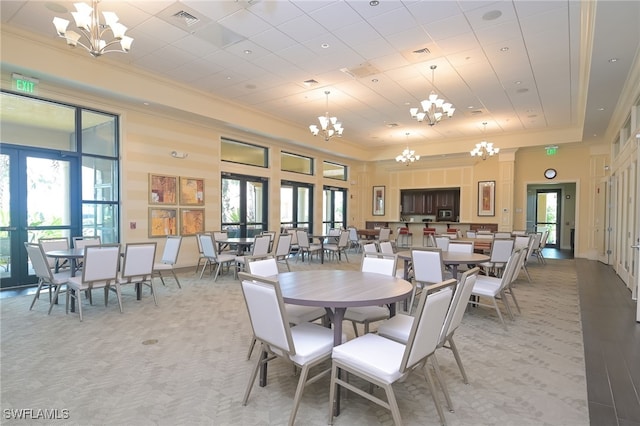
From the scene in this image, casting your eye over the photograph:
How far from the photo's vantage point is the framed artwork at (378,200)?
14.6m

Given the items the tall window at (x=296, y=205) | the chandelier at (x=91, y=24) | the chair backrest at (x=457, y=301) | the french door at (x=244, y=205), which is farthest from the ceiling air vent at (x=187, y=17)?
the tall window at (x=296, y=205)

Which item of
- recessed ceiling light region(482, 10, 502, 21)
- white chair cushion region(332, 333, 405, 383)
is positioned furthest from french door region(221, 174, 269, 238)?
white chair cushion region(332, 333, 405, 383)

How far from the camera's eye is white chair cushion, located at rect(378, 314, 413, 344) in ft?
8.20

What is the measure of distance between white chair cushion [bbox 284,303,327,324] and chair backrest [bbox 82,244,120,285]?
2831 mm

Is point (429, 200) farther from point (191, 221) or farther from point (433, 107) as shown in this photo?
point (191, 221)

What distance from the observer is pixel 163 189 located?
24.9ft

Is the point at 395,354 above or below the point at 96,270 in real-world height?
below

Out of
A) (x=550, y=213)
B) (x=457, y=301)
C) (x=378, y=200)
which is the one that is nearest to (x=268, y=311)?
(x=457, y=301)

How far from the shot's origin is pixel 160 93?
22.7 feet

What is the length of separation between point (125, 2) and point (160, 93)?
8.74ft

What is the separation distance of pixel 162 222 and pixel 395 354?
22.4ft

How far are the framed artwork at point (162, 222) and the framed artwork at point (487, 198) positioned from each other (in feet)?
33.6

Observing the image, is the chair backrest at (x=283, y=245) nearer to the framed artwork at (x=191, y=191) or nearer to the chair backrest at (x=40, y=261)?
the framed artwork at (x=191, y=191)

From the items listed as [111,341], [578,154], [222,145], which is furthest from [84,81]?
[578,154]
